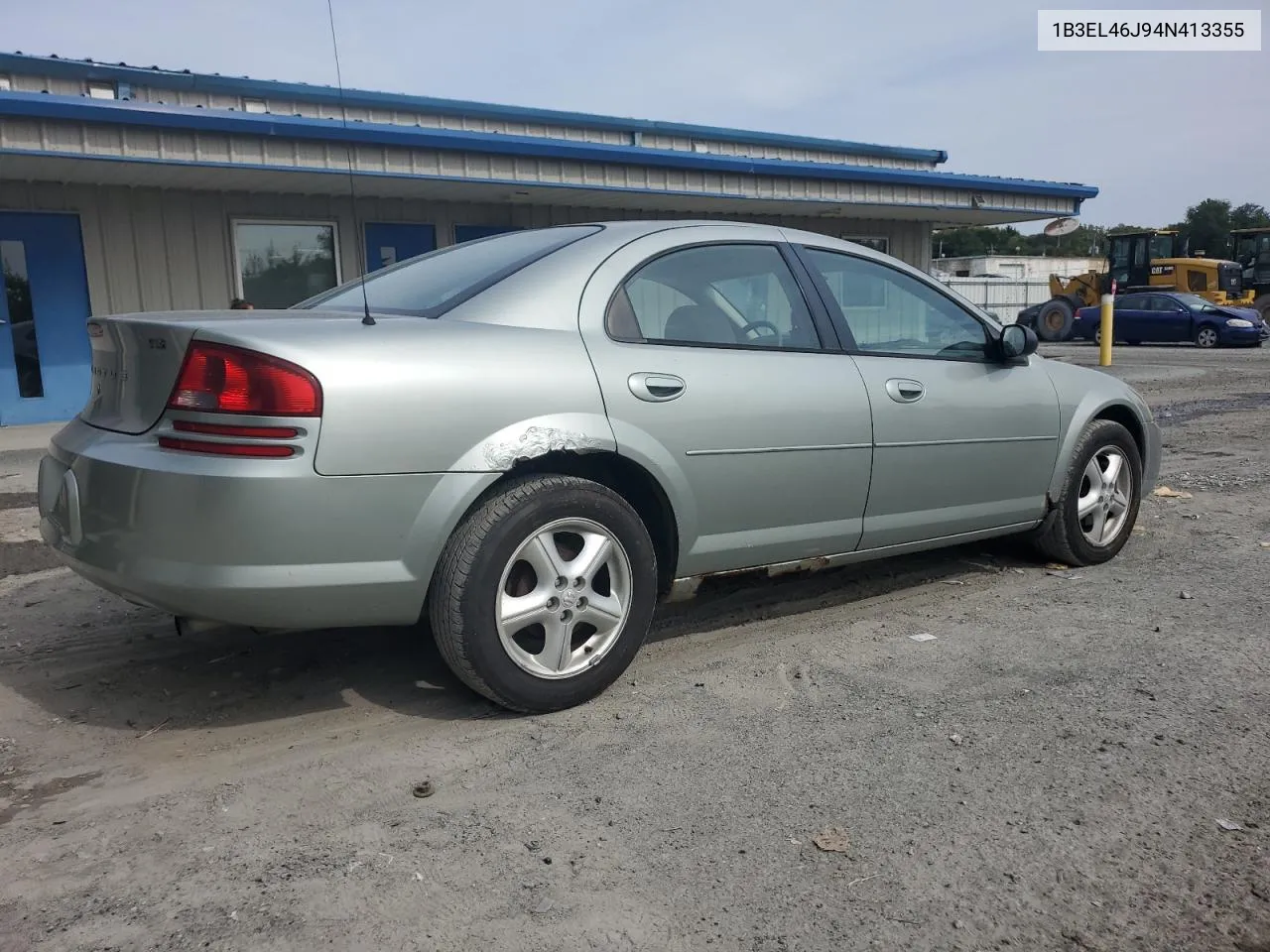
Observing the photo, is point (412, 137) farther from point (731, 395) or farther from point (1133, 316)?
point (1133, 316)

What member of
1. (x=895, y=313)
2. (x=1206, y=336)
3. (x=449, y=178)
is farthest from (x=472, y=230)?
(x=1206, y=336)

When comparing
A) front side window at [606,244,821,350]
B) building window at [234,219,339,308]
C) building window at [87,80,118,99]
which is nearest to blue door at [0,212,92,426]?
building window at [234,219,339,308]

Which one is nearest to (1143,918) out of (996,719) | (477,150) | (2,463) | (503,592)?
(996,719)

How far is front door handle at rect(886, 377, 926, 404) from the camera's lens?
13.3 feet

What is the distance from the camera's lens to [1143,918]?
85.7 inches

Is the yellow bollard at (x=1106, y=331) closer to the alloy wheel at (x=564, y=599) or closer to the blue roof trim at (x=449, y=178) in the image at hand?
the blue roof trim at (x=449, y=178)

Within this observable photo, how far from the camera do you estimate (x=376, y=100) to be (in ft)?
59.6

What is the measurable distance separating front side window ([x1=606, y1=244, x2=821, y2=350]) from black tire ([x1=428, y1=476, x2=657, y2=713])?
599 millimetres

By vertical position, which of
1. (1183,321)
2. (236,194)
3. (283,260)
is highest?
(236,194)

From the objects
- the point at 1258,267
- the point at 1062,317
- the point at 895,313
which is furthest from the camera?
the point at 1258,267

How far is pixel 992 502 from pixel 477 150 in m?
9.23

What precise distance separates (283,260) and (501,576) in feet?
36.6

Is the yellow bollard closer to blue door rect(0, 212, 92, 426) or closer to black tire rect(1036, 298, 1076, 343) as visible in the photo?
black tire rect(1036, 298, 1076, 343)

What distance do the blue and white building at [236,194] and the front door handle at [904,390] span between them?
24.6 ft
